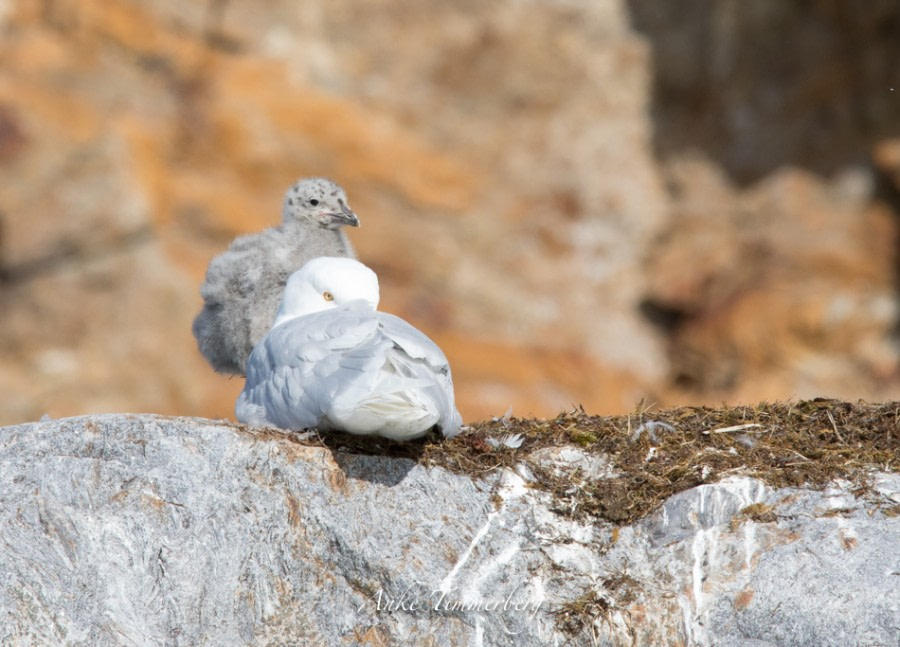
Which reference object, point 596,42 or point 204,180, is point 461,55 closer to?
point 596,42

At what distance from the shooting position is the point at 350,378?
486cm

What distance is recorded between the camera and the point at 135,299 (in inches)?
556

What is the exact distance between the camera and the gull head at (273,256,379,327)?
610 centimetres

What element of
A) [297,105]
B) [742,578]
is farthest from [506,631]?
[297,105]

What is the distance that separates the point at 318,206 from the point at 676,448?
10.7 feet

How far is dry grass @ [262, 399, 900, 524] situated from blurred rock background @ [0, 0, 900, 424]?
27.8 ft

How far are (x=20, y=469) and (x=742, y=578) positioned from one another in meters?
2.67

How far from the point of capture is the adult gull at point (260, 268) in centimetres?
722

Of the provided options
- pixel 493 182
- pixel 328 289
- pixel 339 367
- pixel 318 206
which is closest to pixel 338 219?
pixel 318 206

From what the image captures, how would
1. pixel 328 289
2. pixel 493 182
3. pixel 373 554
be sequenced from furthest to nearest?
pixel 493 182 < pixel 328 289 < pixel 373 554

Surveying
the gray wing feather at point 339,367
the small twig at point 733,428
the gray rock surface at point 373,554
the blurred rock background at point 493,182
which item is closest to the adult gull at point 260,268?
the gray wing feather at point 339,367

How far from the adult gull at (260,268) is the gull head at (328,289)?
1021mm

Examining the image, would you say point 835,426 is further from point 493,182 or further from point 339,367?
point 493,182

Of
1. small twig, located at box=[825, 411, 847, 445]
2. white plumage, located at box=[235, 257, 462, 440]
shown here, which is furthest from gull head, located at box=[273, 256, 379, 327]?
small twig, located at box=[825, 411, 847, 445]
